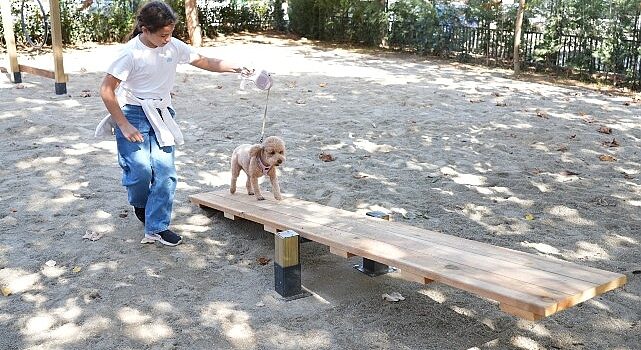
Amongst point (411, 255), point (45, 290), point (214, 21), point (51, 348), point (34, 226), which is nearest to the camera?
point (51, 348)

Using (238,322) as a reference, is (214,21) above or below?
above

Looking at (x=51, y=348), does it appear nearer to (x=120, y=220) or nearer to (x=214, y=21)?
(x=120, y=220)

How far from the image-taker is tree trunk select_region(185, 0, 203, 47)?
1864 centimetres

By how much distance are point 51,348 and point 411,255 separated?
6.44ft

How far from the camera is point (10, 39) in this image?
34.4 feet

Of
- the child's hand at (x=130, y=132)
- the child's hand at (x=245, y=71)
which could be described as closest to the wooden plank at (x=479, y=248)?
the child's hand at (x=245, y=71)

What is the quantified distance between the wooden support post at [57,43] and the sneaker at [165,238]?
18.0 feet

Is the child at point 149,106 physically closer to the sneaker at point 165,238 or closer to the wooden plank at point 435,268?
the sneaker at point 165,238

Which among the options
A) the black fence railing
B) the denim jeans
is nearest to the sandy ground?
the denim jeans

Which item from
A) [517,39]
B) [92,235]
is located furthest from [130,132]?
[517,39]

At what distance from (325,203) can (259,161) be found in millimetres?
1254

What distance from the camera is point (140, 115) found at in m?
4.71

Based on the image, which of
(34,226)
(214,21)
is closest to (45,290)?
(34,226)

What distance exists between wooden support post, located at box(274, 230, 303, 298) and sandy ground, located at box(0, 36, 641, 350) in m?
0.09
